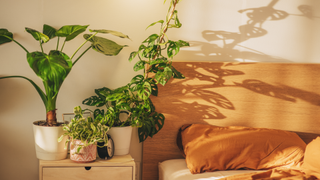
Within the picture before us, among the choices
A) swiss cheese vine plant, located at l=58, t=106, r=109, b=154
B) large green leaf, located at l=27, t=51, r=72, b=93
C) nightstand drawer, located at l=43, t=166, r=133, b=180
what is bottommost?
nightstand drawer, located at l=43, t=166, r=133, b=180

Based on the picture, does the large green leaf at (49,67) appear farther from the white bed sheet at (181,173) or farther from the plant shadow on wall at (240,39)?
the plant shadow on wall at (240,39)

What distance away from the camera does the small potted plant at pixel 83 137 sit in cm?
148

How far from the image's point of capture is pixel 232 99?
196 centimetres

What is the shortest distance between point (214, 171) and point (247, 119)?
529 millimetres

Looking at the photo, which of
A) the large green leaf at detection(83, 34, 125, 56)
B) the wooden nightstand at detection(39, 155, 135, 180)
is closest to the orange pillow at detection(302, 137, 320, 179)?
the wooden nightstand at detection(39, 155, 135, 180)

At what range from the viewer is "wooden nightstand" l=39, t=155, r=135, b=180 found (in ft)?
4.84

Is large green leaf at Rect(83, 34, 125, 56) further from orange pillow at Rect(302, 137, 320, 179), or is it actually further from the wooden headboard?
orange pillow at Rect(302, 137, 320, 179)

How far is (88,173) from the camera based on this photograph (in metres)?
1.52

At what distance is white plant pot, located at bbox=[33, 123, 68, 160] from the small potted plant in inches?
1.9

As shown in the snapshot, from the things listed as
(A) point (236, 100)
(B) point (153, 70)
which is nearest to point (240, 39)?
(A) point (236, 100)

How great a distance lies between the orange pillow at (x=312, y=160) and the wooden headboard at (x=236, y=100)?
347 millimetres

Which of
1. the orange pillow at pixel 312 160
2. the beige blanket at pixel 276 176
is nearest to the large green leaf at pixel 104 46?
the beige blanket at pixel 276 176

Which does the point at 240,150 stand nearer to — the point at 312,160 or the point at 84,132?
the point at 312,160

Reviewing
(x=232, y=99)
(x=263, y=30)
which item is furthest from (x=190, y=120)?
(x=263, y=30)
